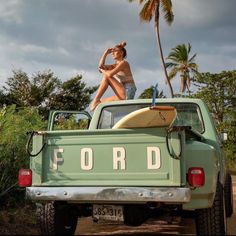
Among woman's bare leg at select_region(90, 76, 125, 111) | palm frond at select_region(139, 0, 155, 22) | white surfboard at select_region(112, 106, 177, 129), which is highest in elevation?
palm frond at select_region(139, 0, 155, 22)

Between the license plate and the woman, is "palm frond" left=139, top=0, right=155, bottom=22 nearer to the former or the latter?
the woman

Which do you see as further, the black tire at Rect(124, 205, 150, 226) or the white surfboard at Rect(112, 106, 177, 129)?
the black tire at Rect(124, 205, 150, 226)

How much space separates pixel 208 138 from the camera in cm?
567

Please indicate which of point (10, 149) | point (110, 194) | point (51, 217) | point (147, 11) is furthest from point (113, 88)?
point (147, 11)

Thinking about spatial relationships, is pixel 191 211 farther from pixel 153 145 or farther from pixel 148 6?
pixel 148 6

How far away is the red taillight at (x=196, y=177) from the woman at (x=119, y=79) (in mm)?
3219

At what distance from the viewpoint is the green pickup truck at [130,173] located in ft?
14.6

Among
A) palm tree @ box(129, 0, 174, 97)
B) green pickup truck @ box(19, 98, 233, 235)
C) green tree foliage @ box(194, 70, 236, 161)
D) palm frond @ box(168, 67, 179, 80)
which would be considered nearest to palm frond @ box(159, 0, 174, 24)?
palm tree @ box(129, 0, 174, 97)

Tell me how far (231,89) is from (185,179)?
26694 millimetres

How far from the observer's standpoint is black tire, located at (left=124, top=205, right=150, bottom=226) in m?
4.87

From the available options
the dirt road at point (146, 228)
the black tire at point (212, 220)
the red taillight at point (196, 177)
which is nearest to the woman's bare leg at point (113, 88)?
the dirt road at point (146, 228)

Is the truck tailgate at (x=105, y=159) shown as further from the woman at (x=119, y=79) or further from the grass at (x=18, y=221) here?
the woman at (x=119, y=79)

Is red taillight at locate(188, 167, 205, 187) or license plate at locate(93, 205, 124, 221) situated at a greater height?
red taillight at locate(188, 167, 205, 187)

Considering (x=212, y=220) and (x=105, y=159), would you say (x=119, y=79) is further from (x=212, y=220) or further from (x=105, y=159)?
(x=212, y=220)
